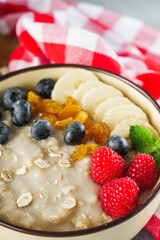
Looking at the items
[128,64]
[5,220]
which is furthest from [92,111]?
[5,220]

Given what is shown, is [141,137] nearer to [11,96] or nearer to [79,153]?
[79,153]

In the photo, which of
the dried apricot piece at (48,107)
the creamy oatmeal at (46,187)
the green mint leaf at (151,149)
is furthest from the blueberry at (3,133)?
the green mint leaf at (151,149)

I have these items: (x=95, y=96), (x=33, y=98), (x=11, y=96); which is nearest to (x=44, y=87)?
(x=33, y=98)

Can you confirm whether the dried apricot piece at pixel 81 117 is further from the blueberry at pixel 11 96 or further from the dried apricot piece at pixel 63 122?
the blueberry at pixel 11 96

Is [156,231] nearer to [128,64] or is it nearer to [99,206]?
[99,206]

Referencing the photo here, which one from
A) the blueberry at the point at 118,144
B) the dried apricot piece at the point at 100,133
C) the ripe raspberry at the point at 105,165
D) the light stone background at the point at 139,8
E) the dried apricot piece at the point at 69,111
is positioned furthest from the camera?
the light stone background at the point at 139,8

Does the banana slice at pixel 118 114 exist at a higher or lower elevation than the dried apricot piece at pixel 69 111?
higher

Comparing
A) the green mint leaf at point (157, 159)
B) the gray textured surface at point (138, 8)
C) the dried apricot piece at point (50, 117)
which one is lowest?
the dried apricot piece at point (50, 117)
